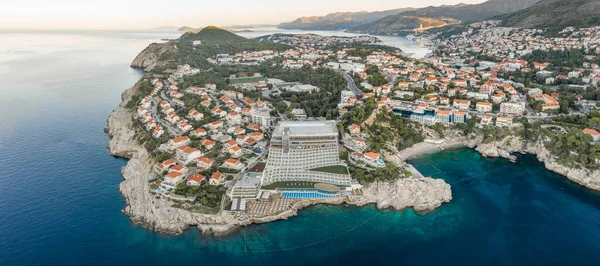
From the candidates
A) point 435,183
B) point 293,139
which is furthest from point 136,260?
point 435,183

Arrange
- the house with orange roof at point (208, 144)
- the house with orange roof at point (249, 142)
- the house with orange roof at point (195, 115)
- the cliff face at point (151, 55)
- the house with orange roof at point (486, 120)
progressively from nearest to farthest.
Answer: the house with orange roof at point (208, 144), the house with orange roof at point (249, 142), the house with orange roof at point (486, 120), the house with orange roof at point (195, 115), the cliff face at point (151, 55)

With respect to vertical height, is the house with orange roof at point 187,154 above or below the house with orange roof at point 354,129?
below

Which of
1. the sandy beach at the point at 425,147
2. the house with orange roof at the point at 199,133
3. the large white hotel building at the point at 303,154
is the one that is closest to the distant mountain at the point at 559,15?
the sandy beach at the point at 425,147

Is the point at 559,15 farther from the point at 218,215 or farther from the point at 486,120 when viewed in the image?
the point at 218,215

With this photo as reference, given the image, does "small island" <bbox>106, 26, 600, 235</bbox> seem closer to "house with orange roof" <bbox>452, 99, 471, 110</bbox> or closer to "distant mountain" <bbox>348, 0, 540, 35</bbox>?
"house with orange roof" <bbox>452, 99, 471, 110</bbox>

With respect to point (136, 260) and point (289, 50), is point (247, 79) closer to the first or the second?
point (289, 50)

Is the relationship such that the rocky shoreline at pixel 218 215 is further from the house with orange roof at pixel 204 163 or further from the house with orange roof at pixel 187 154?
the house with orange roof at pixel 204 163
